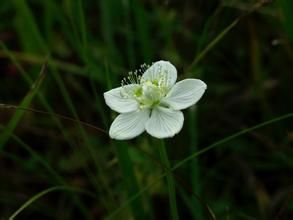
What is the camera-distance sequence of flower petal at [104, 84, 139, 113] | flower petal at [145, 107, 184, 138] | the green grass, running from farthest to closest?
the green grass
flower petal at [104, 84, 139, 113]
flower petal at [145, 107, 184, 138]

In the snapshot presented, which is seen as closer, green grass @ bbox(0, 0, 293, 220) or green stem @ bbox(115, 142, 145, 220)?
green stem @ bbox(115, 142, 145, 220)

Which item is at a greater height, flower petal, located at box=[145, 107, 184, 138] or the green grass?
the green grass

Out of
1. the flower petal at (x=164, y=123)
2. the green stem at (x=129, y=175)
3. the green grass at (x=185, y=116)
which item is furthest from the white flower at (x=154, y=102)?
the green grass at (x=185, y=116)

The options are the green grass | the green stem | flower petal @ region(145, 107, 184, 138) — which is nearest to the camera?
flower petal @ region(145, 107, 184, 138)

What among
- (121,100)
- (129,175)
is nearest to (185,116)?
(129,175)

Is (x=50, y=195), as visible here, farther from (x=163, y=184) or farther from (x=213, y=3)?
(x=213, y=3)

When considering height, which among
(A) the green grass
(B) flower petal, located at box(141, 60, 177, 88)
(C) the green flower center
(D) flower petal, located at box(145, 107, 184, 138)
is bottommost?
(D) flower petal, located at box(145, 107, 184, 138)

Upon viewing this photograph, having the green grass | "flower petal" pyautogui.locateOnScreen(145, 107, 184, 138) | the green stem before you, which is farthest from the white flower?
the green grass

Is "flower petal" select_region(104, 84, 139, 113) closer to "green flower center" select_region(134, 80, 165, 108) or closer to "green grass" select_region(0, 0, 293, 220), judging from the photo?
"green flower center" select_region(134, 80, 165, 108)
